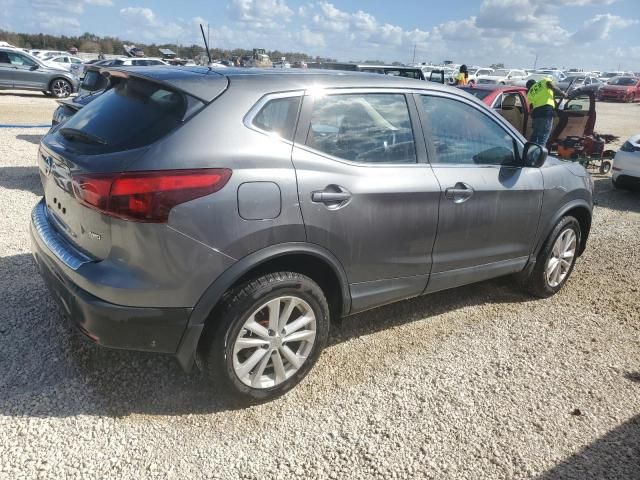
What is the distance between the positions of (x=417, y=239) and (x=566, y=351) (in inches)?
56.7

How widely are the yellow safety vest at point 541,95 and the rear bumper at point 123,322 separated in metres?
8.39

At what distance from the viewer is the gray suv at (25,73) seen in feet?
63.1

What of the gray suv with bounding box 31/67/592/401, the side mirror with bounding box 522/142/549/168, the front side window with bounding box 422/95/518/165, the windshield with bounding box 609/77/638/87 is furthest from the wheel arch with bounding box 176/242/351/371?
the windshield with bounding box 609/77/638/87

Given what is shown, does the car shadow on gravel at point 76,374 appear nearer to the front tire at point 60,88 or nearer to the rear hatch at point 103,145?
the rear hatch at point 103,145

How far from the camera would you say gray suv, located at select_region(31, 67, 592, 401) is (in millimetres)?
2422

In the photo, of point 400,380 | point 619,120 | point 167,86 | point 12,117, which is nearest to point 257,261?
point 167,86

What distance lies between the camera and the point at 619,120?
73.3 feet

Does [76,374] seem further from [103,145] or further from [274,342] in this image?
[103,145]

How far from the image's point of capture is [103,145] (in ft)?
8.52

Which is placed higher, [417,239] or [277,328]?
[417,239]

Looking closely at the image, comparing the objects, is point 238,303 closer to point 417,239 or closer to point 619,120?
point 417,239

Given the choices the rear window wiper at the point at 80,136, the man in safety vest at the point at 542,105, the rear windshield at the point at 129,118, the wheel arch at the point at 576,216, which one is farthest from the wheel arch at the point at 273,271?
the man in safety vest at the point at 542,105

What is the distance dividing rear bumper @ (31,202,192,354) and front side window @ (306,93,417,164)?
1.18 meters

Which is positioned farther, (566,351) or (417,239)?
(566,351)
